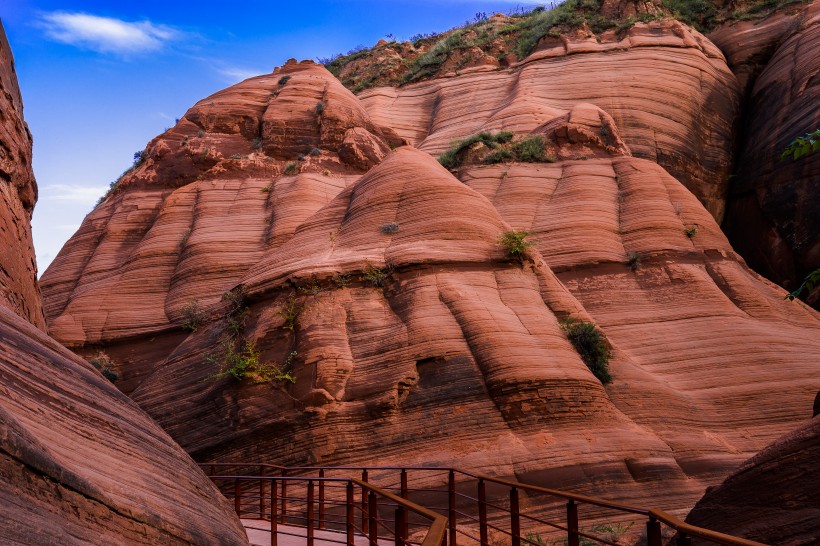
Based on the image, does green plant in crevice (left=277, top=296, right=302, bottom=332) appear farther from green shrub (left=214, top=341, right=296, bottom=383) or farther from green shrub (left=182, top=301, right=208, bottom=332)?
green shrub (left=182, top=301, right=208, bottom=332)

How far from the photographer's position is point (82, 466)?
5.37 m

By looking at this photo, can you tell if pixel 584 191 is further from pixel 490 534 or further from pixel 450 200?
pixel 490 534

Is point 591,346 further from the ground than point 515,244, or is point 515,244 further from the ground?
point 515,244

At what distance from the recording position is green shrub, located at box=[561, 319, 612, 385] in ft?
A: 61.3

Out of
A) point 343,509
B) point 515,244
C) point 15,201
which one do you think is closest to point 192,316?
point 515,244

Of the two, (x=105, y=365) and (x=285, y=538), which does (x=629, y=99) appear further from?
(x=285, y=538)

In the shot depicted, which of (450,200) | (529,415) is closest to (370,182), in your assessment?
(450,200)

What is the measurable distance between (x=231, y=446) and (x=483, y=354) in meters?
5.32

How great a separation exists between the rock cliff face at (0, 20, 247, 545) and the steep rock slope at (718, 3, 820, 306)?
25.0 meters

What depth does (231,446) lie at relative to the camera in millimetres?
17234

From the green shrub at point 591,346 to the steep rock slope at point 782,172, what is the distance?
11980 mm

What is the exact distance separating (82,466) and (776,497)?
809 cm

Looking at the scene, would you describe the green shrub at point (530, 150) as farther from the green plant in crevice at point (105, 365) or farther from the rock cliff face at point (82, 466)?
the rock cliff face at point (82, 466)

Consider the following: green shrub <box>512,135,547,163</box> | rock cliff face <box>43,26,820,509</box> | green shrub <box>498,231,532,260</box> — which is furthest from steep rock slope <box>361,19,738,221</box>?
green shrub <box>498,231,532,260</box>
